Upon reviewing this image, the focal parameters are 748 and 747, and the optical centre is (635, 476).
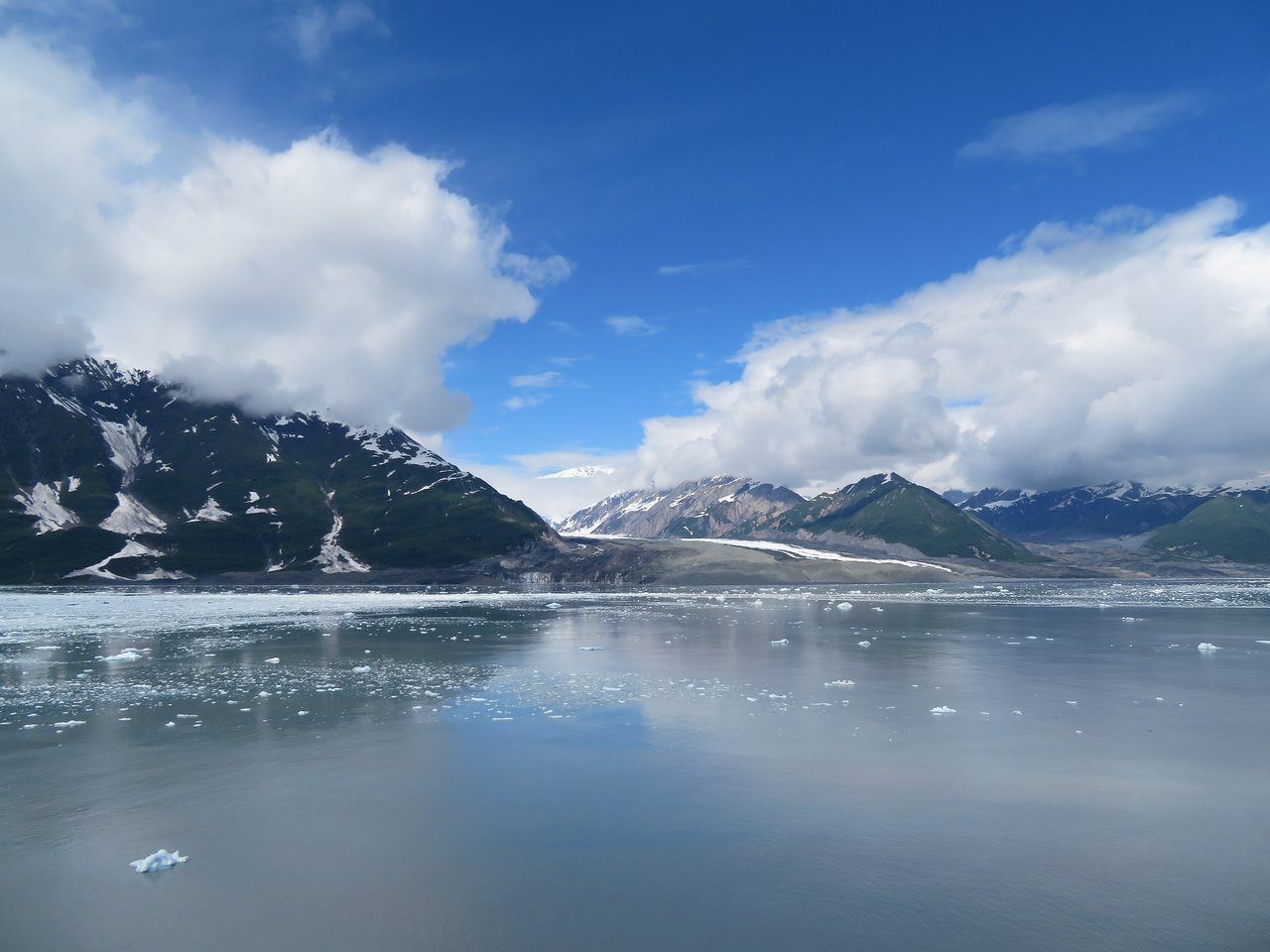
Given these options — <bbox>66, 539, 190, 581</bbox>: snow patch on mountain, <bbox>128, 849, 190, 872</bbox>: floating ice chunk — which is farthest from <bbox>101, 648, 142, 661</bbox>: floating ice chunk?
<bbox>66, 539, 190, 581</bbox>: snow patch on mountain

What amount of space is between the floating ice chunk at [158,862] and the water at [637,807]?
0.19 metres

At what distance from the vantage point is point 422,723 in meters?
24.8

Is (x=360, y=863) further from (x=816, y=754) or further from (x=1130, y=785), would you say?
(x=1130, y=785)

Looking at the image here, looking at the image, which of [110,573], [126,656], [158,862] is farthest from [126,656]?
[110,573]

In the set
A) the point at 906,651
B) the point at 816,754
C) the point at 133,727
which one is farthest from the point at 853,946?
the point at 906,651

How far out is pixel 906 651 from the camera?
44406 millimetres

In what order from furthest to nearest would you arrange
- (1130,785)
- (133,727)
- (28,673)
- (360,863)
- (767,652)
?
(767,652)
(28,673)
(133,727)
(1130,785)
(360,863)

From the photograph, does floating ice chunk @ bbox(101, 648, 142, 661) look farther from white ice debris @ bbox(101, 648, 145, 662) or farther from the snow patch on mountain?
the snow patch on mountain

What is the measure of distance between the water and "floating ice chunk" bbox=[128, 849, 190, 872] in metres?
0.19

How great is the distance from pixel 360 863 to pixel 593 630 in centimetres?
4528

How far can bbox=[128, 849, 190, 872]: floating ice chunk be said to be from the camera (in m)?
13.4

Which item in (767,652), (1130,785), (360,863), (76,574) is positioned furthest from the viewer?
(76,574)

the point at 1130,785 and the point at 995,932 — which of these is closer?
the point at 995,932

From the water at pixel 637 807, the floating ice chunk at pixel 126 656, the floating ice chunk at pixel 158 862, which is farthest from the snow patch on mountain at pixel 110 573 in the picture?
the floating ice chunk at pixel 158 862
